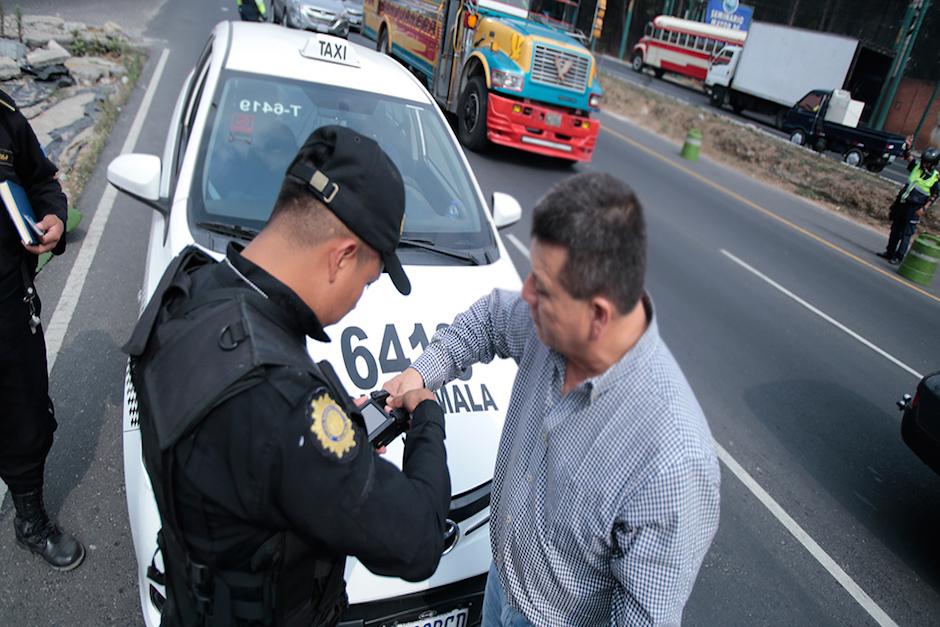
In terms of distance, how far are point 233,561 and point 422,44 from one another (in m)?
11.4

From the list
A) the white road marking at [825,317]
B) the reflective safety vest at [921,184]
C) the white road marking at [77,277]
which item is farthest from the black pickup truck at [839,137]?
the white road marking at [77,277]

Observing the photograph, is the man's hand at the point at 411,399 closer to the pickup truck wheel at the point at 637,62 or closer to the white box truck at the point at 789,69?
the white box truck at the point at 789,69

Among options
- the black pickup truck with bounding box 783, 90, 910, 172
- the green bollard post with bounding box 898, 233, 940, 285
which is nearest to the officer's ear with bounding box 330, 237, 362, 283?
the green bollard post with bounding box 898, 233, 940, 285

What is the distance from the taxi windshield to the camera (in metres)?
2.89

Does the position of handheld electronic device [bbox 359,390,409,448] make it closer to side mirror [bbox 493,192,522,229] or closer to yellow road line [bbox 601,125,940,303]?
side mirror [bbox 493,192,522,229]

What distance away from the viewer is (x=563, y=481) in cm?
147

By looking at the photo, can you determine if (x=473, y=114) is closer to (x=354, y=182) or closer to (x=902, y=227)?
(x=902, y=227)

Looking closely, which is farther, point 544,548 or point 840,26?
point 840,26

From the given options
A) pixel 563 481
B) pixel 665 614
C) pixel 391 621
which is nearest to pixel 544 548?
pixel 563 481

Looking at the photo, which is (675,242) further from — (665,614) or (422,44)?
(665,614)

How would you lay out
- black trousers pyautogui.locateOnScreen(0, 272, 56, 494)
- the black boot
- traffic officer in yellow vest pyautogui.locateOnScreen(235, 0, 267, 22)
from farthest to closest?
traffic officer in yellow vest pyautogui.locateOnScreen(235, 0, 267, 22) → the black boot → black trousers pyautogui.locateOnScreen(0, 272, 56, 494)

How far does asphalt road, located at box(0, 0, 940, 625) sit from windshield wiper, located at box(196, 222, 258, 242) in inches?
53.9

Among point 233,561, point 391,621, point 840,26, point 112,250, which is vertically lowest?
point 112,250

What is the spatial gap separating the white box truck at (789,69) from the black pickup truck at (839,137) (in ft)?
11.3
